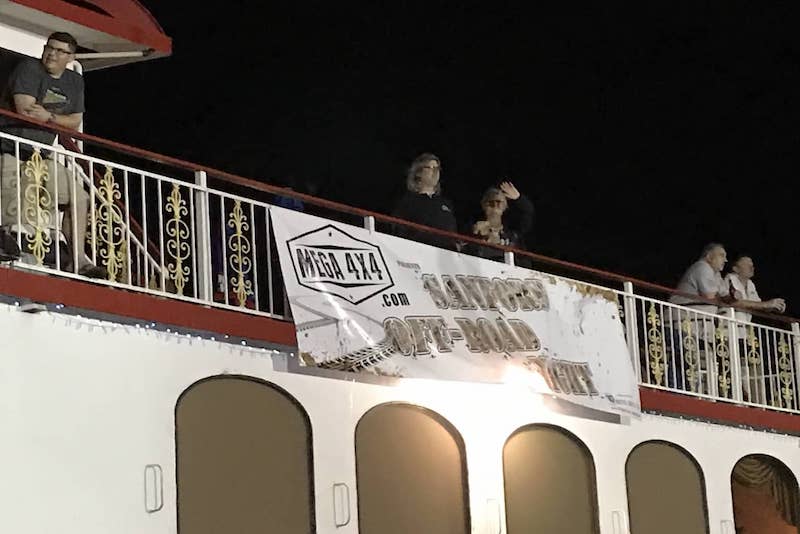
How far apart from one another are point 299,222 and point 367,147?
14.0 meters

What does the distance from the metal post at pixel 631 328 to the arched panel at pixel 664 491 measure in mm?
739

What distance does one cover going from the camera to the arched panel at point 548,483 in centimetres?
1547

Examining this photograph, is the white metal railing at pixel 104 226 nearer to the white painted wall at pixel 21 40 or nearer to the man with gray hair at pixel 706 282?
the white painted wall at pixel 21 40

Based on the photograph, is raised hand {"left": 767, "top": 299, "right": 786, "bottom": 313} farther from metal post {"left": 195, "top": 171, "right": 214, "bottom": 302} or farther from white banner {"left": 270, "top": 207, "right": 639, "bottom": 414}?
metal post {"left": 195, "top": 171, "right": 214, "bottom": 302}

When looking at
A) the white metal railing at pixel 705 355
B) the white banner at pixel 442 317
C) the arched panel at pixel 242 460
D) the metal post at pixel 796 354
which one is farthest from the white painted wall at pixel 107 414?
the metal post at pixel 796 354

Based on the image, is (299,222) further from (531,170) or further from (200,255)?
(531,170)

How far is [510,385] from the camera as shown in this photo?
15.2m

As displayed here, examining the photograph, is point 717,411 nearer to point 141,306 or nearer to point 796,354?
point 796,354

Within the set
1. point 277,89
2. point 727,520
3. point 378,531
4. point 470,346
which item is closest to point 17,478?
point 378,531

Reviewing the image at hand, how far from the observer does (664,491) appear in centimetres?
1712

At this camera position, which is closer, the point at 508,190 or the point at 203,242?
the point at 203,242

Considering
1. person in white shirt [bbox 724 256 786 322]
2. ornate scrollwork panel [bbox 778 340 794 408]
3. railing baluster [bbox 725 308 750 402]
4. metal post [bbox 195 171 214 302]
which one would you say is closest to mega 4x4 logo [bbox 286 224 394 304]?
metal post [bbox 195 171 214 302]

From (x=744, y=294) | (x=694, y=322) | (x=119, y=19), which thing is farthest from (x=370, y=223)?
(x=744, y=294)

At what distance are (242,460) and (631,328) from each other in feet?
17.0
